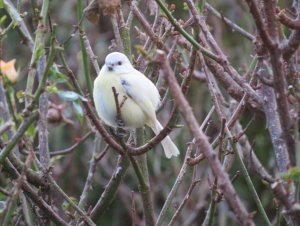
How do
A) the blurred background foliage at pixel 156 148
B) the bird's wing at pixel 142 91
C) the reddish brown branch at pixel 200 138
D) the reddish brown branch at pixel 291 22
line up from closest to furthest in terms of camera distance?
1. the reddish brown branch at pixel 200 138
2. the reddish brown branch at pixel 291 22
3. the bird's wing at pixel 142 91
4. the blurred background foliage at pixel 156 148

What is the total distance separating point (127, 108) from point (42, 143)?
413mm

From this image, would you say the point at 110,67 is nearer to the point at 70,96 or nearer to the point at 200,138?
the point at 70,96

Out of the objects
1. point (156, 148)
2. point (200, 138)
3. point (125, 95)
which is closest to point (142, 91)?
point (125, 95)

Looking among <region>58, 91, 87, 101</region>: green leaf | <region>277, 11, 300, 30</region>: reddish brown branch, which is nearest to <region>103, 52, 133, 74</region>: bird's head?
<region>58, 91, 87, 101</region>: green leaf

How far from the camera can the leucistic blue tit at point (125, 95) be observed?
9.36 feet

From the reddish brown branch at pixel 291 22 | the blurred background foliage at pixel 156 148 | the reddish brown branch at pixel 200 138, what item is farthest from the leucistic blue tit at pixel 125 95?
the blurred background foliage at pixel 156 148

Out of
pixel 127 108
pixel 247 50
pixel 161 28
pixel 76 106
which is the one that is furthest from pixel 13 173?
pixel 247 50

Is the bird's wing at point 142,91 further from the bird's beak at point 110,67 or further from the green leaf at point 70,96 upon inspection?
the green leaf at point 70,96

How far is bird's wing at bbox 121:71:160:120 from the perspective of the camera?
283cm

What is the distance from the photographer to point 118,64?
9.41 ft

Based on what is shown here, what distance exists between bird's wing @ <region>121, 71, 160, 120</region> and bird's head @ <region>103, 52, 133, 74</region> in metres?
0.03

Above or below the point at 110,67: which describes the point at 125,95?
below

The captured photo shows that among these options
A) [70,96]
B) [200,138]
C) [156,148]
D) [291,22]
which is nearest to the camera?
[200,138]

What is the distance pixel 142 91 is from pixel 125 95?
9 cm
